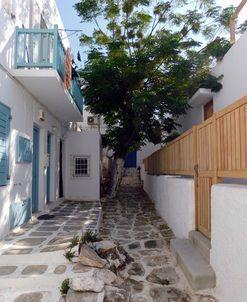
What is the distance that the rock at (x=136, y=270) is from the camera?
4668mm

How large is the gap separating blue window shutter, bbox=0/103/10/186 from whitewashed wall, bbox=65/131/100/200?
6111 millimetres

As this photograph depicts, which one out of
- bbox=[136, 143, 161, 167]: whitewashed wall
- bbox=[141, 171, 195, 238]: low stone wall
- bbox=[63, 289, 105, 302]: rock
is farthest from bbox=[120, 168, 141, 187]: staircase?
bbox=[63, 289, 105, 302]: rock

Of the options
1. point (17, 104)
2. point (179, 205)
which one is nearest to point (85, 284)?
point (179, 205)

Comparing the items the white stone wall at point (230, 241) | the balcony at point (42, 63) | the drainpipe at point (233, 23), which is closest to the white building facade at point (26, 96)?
the balcony at point (42, 63)

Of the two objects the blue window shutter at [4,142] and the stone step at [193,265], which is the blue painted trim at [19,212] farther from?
the stone step at [193,265]

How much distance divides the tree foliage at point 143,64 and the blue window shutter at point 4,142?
4649mm

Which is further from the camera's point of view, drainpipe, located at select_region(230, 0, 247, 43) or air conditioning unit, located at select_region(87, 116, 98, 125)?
air conditioning unit, located at select_region(87, 116, 98, 125)

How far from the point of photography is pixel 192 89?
10594mm

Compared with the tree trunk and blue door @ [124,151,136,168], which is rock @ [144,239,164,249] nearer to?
the tree trunk

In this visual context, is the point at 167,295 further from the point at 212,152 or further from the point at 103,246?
the point at 212,152

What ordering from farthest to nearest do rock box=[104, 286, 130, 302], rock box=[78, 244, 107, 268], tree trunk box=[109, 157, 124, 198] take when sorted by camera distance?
tree trunk box=[109, 157, 124, 198]
rock box=[78, 244, 107, 268]
rock box=[104, 286, 130, 302]

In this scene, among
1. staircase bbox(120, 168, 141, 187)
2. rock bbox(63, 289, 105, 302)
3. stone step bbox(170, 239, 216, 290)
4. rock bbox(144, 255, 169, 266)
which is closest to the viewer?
rock bbox(63, 289, 105, 302)

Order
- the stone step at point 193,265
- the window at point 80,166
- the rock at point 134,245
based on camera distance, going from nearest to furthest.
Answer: the stone step at point 193,265 < the rock at point 134,245 < the window at point 80,166

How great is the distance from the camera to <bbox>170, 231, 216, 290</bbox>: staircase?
12.8ft
